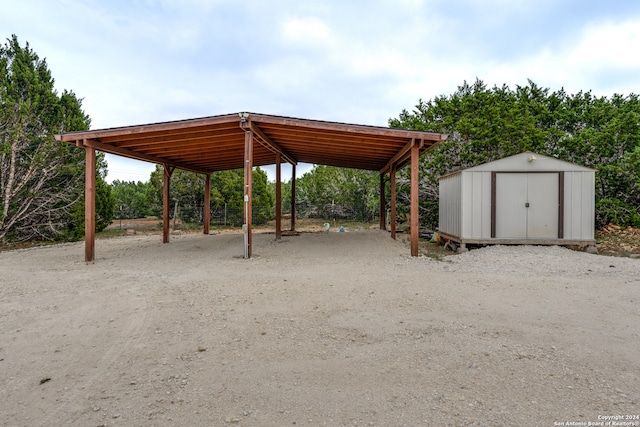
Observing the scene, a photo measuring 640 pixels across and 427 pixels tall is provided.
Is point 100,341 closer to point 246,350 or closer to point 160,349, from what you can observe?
point 160,349

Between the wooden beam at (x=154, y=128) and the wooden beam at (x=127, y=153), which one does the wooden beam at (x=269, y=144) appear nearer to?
the wooden beam at (x=154, y=128)

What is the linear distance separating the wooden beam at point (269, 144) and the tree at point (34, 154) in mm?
8048

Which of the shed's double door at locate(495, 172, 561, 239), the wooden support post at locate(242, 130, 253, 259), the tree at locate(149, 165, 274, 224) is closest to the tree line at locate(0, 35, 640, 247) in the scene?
the tree at locate(149, 165, 274, 224)

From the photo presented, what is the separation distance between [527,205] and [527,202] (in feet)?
0.28

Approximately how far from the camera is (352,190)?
2430 cm

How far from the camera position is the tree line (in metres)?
11.6

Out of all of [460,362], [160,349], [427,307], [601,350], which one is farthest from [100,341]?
[601,350]

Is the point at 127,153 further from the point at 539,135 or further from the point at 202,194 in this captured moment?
the point at 539,135

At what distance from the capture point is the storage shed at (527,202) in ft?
29.6

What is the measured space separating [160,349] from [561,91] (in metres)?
20.3

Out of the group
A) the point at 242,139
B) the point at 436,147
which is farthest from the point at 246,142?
the point at 436,147

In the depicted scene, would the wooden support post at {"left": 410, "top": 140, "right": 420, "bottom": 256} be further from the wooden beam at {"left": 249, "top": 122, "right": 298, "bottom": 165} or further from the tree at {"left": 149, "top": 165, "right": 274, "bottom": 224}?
the tree at {"left": 149, "top": 165, "right": 274, "bottom": 224}

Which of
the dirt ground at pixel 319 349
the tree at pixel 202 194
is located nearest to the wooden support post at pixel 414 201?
the dirt ground at pixel 319 349

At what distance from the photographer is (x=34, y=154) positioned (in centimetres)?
1180
